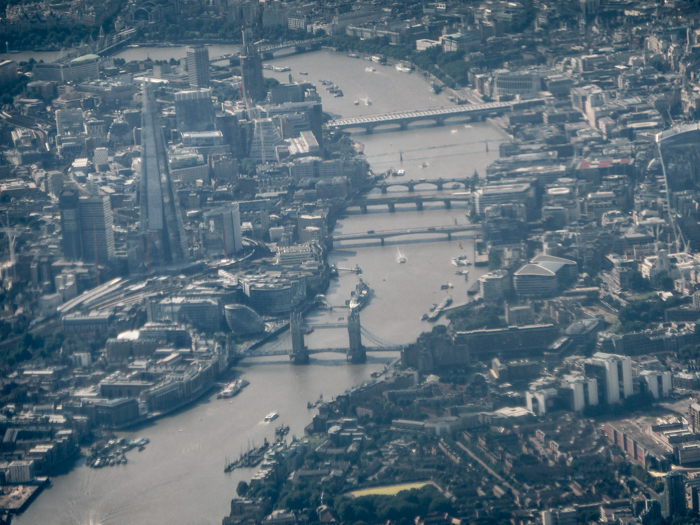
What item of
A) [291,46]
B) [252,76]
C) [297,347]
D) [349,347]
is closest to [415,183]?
[252,76]

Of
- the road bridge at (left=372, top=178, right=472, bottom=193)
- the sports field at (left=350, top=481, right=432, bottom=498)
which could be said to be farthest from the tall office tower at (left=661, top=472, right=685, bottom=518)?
the road bridge at (left=372, top=178, right=472, bottom=193)

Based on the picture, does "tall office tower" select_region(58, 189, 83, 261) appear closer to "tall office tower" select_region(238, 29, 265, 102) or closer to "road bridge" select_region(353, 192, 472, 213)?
"road bridge" select_region(353, 192, 472, 213)

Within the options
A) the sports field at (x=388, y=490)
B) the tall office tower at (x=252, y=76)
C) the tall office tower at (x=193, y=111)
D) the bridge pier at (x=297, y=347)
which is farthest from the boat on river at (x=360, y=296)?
the tall office tower at (x=252, y=76)

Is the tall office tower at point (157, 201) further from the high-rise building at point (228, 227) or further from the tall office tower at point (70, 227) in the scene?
the tall office tower at point (70, 227)

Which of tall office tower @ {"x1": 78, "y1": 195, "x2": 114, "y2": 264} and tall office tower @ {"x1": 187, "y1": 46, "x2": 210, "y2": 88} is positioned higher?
tall office tower @ {"x1": 187, "y1": 46, "x2": 210, "y2": 88}

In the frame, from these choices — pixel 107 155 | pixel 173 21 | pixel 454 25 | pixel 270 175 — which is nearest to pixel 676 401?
pixel 270 175

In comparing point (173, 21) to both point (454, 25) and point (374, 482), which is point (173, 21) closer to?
point (454, 25)
